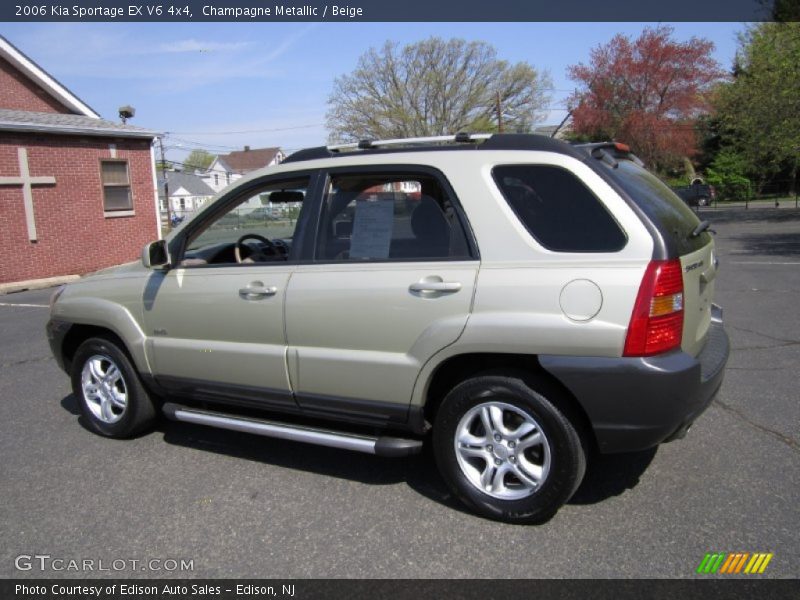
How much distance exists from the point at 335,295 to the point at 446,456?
3.36 ft

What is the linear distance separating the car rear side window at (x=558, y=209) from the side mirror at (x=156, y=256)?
214 cm

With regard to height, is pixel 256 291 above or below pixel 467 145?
below

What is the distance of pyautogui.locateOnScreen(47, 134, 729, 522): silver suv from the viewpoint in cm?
292

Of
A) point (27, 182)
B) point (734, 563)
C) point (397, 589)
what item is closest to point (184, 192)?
point (27, 182)

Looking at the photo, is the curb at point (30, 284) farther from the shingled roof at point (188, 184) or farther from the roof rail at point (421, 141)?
the shingled roof at point (188, 184)

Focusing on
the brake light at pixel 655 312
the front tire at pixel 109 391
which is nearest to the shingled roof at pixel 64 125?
the front tire at pixel 109 391

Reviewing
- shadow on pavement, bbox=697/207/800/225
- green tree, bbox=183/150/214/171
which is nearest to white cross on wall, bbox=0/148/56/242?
shadow on pavement, bbox=697/207/800/225

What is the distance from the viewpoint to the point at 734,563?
2781 mm

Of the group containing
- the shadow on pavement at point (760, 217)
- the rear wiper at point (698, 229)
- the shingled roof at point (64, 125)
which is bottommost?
the shadow on pavement at point (760, 217)

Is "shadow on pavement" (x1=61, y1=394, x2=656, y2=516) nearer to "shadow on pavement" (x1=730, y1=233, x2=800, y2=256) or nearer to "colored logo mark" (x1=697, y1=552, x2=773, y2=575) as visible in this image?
"colored logo mark" (x1=697, y1=552, x2=773, y2=575)

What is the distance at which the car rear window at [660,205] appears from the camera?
3.06 metres

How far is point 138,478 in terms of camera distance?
3865 millimetres

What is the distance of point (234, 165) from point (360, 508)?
102 m

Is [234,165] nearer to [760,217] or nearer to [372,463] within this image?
[760,217]
